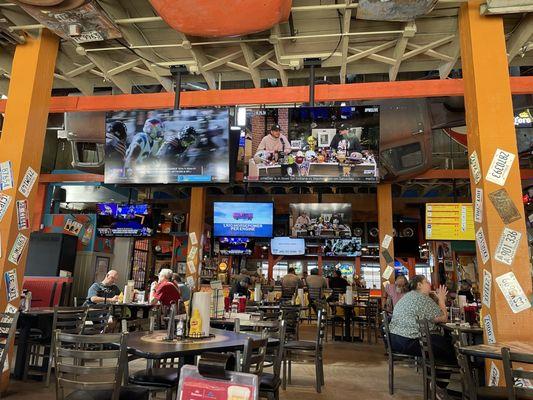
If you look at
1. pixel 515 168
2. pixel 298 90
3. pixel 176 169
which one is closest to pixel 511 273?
pixel 515 168

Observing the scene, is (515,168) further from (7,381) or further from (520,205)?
(7,381)

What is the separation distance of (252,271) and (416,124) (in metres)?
15.9

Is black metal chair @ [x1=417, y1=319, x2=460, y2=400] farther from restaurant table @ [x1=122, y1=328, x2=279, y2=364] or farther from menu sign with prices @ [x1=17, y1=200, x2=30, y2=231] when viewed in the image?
menu sign with prices @ [x1=17, y1=200, x2=30, y2=231]

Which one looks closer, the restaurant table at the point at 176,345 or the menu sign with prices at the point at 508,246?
the restaurant table at the point at 176,345

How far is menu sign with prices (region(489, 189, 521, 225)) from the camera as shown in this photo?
385 centimetres

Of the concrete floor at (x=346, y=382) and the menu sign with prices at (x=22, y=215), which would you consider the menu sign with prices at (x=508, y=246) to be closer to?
the concrete floor at (x=346, y=382)

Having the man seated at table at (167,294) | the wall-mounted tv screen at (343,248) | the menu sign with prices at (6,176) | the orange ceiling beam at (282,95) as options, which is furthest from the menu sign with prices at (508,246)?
the wall-mounted tv screen at (343,248)

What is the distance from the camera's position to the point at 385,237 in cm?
1029

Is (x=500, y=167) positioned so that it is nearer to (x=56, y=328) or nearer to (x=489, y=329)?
(x=489, y=329)

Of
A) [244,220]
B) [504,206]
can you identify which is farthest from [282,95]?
[244,220]

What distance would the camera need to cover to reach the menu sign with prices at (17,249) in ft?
15.0

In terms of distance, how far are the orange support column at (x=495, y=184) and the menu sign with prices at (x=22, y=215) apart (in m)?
5.01

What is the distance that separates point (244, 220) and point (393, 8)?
289 inches

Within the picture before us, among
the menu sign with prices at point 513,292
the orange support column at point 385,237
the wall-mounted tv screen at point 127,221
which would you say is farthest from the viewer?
the wall-mounted tv screen at point 127,221
